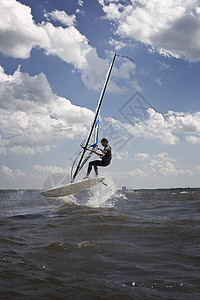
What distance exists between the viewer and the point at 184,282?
3328mm

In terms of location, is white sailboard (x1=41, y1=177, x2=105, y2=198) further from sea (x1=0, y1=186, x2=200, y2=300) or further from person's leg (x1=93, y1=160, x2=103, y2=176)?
sea (x1=0, y1=186, x2=200, y2=300)

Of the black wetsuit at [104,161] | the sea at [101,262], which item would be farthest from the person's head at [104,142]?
the sea at [101,262]

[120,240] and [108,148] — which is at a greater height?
[108,148]

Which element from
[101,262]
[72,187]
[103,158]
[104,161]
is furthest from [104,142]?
[101,262]

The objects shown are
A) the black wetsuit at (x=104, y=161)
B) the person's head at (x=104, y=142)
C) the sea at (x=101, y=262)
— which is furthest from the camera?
the black wetsuit at (x=104, y=161)

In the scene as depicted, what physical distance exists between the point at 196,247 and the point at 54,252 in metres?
2.82

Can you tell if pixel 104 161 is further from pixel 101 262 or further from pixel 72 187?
pixel 101 262

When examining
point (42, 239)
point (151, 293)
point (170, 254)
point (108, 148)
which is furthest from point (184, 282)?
point (108, 148)

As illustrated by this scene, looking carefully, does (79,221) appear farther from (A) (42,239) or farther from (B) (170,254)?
(B) (170,254)

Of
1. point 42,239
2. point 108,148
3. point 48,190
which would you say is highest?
point 108,148

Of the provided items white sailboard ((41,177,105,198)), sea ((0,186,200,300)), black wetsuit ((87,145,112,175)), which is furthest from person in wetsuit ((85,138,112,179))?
sea ((0,186,200,300))

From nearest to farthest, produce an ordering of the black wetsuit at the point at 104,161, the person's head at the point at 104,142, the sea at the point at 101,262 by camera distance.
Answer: the sea at the point at 101,262 → the person's head at the point at 104,142 → the black wetsuit at the point at 104,161

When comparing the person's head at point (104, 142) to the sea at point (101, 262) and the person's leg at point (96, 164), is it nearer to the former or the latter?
the person's leg at point (96, 164)

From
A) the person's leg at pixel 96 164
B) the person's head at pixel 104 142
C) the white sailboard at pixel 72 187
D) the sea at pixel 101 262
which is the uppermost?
the person's head at pixel 104 142
